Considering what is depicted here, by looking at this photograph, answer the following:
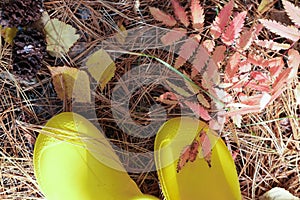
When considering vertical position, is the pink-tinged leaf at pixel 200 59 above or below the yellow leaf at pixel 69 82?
above

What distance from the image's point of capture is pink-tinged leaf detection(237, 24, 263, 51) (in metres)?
1.25

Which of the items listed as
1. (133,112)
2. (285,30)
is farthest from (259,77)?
(133,112)

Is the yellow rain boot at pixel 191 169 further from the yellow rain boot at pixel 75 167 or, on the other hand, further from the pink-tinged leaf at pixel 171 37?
the pink-tinged leaf at pixel 171 37

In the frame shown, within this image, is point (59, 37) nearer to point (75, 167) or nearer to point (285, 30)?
point (75, 167)

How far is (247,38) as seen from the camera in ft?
4.16

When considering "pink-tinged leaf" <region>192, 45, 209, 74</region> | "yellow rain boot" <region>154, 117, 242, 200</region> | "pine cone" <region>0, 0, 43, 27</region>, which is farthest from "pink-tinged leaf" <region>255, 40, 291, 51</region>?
"pine cone" <region>0, 0, 43, 27</region>

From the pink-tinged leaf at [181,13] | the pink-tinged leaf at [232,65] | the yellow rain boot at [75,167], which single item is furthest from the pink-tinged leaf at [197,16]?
the yellow rain boot at [75,167]

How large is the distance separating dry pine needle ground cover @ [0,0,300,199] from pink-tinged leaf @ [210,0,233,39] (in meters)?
0.14

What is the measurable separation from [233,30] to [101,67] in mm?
397

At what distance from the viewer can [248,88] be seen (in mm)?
1320

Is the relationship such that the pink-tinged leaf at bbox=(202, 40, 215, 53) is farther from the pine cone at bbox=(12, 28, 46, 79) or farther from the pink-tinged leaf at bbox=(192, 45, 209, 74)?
the pine cone at bbox=(12, 28, 46, 79)

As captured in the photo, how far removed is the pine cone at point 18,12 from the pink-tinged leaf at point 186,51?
0.43 metres

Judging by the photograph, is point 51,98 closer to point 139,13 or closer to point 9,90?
point 9,90

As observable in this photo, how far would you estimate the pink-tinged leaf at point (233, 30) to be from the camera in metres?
1.20
